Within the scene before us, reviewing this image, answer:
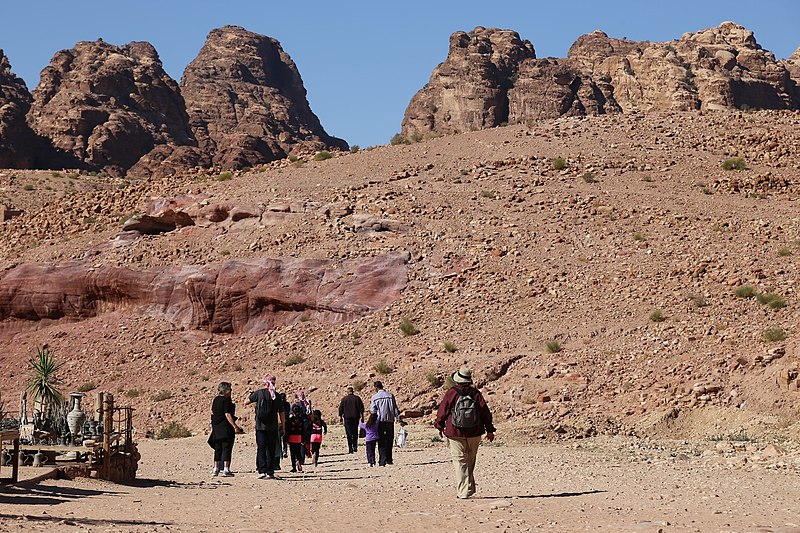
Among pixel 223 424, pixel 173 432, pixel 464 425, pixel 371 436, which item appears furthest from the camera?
pixel 173 432

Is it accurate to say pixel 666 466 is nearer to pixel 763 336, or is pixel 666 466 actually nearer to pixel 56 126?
pixel 763 336

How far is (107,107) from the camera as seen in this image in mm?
85750

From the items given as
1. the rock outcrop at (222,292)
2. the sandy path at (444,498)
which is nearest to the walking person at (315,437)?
the sandy path at (444,498)

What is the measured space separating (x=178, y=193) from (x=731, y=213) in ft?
62.3

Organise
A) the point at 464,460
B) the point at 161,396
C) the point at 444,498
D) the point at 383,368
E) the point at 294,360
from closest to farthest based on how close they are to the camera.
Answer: the point at 464,460, the point at 444,498, the point at 383,368, the point at 161,396, the point at 294,360

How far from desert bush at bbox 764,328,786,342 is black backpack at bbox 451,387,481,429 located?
13570mm

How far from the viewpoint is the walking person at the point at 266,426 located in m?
16.9

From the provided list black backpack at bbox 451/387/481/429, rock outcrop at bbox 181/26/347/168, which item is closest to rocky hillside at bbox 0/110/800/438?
black backpack at bbox 451/387/481/429

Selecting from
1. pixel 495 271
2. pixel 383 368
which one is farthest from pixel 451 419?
pixel 495 271

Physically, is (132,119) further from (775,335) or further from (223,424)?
(223,424)

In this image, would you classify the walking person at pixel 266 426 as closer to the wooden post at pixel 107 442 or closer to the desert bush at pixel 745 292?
the wooden post at pixel 107 442

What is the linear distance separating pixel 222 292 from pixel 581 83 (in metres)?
58.2

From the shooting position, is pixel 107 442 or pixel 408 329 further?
pixel 408 329

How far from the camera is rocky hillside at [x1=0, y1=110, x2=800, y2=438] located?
2598 centimetres
